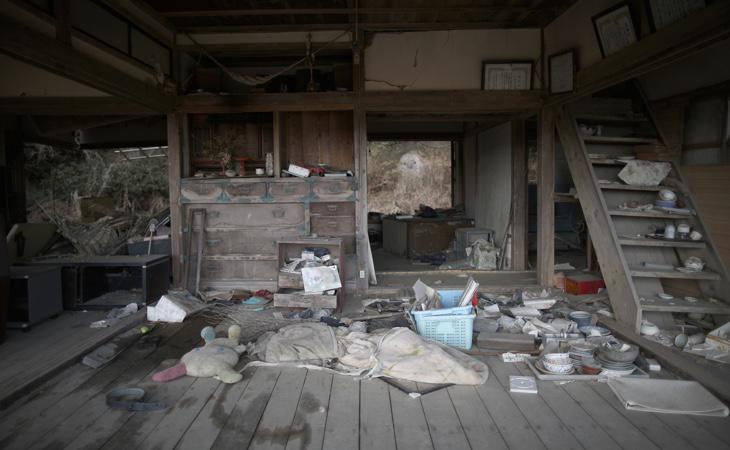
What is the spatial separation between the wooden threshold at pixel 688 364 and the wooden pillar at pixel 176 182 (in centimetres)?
463

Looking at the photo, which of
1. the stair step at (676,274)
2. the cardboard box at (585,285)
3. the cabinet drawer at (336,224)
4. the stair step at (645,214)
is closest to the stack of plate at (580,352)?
the stair step at (676,274)

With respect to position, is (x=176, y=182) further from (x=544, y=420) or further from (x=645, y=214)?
(x=645, y=214)

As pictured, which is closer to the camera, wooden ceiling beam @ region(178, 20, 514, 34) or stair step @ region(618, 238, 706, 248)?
stair step @ region(618, 238, 706, 248)

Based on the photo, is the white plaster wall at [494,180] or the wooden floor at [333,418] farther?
the white plaster wall at [494,180]

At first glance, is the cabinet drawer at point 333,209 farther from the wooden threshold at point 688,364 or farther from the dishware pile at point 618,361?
the dishware pile at point 618,361

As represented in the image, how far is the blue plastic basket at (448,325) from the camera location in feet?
12.3

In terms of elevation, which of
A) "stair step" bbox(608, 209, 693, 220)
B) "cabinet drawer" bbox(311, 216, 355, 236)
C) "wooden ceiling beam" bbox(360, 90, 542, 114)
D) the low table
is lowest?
the low table

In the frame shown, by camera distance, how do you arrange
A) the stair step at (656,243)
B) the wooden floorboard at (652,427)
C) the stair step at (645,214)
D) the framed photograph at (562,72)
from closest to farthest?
the wooden floorboard at (652,427) → the stair step at (656,243) → the stair step at (645,214) → the framed photograph at (562,72)

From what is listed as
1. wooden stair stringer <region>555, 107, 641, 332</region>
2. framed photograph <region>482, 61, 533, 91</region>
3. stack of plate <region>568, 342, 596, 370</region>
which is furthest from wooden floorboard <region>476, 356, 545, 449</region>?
framed photograph <region>482, 61, 533, 91</region>

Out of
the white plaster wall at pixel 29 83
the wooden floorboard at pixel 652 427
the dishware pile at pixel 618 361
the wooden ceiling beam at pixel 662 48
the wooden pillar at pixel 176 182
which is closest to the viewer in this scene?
the wooden floorboard at pixel 652 427

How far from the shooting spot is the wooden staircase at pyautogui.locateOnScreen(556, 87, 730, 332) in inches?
163

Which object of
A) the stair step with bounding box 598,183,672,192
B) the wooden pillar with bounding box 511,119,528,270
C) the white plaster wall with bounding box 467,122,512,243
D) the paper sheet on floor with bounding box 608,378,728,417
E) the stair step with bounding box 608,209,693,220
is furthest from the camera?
the white plaster wall with bounding box 467,122,512,243

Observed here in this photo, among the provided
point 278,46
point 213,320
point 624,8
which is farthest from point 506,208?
point 213,320

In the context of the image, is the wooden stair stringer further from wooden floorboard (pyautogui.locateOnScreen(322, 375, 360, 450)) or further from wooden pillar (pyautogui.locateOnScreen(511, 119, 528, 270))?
wooden floorboard (pyautogui.locateOnScreen(322, 375, 360, 450))
